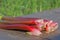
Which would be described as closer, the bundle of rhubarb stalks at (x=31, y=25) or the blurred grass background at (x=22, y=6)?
the bundle of rhubarb stalks at (x=31, y=25)

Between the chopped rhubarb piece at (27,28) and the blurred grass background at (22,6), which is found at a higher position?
the chopped rhubarb piece at (27,28)

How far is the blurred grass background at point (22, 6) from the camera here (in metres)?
4.30

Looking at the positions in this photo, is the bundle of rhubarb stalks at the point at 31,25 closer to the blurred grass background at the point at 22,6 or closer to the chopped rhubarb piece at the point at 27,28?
the chopped rhubarb piece at the point at 27,28

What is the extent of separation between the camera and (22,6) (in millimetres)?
4543

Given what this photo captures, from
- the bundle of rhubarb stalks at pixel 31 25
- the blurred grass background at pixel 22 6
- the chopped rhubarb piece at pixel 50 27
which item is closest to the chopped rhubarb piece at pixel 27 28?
the bundle of rhubarb stalks at pixel 31 25

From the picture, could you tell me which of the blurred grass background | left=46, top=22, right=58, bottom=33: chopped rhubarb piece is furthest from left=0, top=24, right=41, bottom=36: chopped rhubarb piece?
the blurred grass background

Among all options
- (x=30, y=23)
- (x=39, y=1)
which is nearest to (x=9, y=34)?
(x=30, y=23)

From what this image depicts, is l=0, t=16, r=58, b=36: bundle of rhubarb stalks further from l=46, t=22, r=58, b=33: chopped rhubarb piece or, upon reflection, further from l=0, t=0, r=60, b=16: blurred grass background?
l=0, t=0, r=60, b=16: blurred grass background

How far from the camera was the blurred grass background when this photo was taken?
4.30 meters

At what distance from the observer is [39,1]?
487 cm

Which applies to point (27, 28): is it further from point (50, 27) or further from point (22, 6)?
point (22, 6)

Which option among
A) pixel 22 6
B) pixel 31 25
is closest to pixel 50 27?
pixel 31 25

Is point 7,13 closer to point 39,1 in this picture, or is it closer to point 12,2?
point 12,2

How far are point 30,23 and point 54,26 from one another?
0.82 ft
